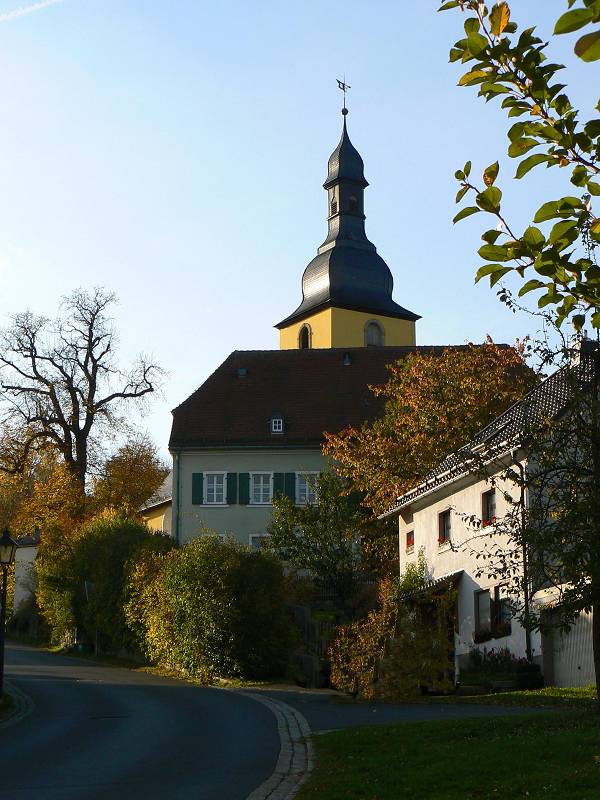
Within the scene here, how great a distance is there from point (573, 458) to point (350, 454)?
26181 millimetres

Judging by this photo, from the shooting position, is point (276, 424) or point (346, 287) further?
point (346, 287)

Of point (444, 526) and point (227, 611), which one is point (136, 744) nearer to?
point (227, 611)

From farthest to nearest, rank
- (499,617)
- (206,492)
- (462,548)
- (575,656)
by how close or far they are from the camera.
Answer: (206,492), (462,548), (499,617), (575,656)

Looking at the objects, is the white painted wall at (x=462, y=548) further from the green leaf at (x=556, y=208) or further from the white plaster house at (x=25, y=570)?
the white plaster house at (x=25, y=570)

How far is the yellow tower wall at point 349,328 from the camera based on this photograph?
267ft

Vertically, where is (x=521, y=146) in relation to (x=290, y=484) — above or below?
below

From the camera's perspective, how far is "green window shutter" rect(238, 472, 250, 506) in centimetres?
5534

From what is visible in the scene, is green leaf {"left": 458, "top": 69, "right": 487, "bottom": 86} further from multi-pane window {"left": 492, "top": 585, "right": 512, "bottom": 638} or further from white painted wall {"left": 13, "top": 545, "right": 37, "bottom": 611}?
white painted wall {"left": 13, "top": 545, "right": 37, "bottom": 611}

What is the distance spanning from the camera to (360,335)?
8200cm

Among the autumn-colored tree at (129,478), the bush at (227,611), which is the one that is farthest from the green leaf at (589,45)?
the autumn-colored tree at (129,478)

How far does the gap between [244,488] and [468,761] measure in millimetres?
42745

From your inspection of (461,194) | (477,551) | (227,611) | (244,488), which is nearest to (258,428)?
(244,488)

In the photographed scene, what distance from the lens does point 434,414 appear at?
39.6 metres

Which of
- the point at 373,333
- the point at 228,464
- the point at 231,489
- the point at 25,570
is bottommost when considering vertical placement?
the point at 25,570
